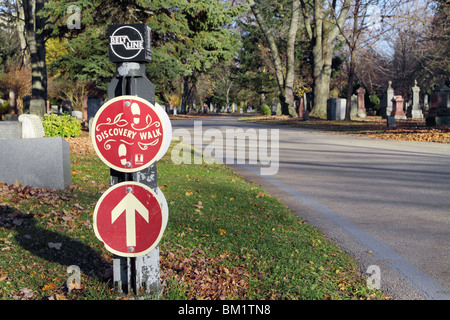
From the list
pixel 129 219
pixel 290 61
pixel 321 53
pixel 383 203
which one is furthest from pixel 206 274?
pixel 290 61

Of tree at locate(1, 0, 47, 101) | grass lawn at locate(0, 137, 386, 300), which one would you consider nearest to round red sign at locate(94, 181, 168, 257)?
grass lawn at locate(0, 137, 386, 300)

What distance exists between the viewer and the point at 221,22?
23.5 m

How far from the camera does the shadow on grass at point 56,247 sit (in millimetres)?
4562

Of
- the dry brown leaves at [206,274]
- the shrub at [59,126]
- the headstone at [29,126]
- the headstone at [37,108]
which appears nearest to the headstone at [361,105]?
the headstone at [37,108]

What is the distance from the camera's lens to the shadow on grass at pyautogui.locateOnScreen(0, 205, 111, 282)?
456 centimetres

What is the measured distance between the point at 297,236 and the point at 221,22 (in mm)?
19385

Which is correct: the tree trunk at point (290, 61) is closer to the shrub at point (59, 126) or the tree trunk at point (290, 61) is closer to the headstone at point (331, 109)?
the headstone at point (331, 109)

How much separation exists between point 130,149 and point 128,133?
11 cm

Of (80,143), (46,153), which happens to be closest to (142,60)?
(46,153)

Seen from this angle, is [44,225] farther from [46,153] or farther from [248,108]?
[248,108]

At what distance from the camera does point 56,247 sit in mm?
4988

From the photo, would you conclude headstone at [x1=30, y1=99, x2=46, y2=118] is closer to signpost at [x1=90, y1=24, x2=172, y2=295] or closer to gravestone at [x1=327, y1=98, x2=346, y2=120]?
gravestone at [x1=327, y1=98, x2=346, y2=120]

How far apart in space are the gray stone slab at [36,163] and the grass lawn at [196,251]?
233 mm

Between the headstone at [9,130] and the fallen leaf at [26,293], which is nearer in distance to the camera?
the fallen leaf at [26,293]
